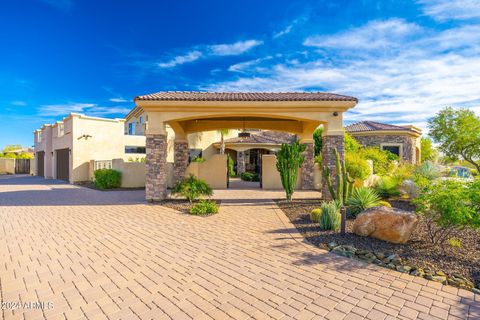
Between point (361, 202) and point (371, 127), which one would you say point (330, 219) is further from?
point (371, 127)

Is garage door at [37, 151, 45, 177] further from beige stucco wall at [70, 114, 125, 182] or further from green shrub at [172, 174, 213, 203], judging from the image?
green shrub at [172, 174, 213, 203]

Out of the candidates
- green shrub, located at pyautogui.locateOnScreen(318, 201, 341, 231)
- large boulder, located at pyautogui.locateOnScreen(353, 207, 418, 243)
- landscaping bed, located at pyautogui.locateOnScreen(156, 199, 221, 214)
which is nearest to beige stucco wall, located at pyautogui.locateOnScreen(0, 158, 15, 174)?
landscaping bed, located at pyautogui.locateOnScreen(156, 199, 221, 214)

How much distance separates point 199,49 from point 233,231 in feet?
44.3

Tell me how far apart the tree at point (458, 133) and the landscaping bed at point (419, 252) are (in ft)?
63.5

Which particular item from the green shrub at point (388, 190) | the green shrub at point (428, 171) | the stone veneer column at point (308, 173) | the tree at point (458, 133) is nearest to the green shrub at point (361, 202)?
the green shrub at point (388, 190)

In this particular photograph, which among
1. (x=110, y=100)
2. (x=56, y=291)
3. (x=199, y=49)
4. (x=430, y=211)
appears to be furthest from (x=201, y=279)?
(x=110, y=100)

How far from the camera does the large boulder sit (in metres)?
6.11

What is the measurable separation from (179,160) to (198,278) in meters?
13.7

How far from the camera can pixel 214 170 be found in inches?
699

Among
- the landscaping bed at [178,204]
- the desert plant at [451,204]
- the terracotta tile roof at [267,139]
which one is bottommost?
the landscaping bed at [178,204]

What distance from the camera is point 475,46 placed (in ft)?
33.7

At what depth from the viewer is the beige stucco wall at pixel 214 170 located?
1762 centimetres

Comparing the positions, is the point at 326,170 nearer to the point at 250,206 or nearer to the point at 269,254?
the point at 250,206

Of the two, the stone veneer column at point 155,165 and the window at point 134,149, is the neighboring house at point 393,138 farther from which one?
the window at point 134,149
